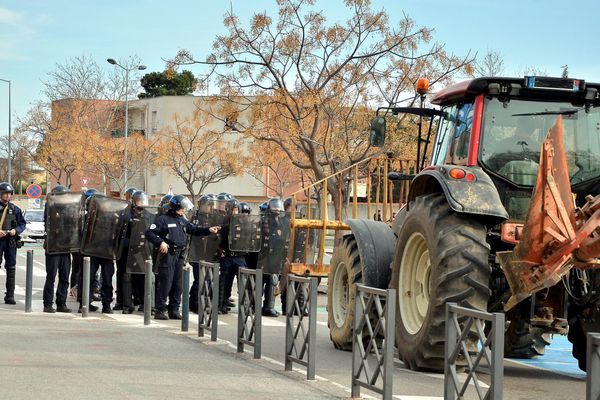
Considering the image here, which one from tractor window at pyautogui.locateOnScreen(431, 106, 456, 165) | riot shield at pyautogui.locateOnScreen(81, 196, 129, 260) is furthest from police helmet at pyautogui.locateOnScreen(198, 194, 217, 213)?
tractor window at pyautogui.locateOnScreen(431, 106, 456, 165)

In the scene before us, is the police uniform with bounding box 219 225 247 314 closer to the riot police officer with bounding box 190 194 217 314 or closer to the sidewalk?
the riot police officer with bounding box 190 194 217 314

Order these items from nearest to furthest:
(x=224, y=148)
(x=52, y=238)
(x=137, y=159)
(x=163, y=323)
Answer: (x=163, y=323) < (x=52, y=238) < (x=224, y=148) < (x=137, y=159)

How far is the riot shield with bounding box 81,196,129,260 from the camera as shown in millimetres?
17906

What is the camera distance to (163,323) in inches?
636

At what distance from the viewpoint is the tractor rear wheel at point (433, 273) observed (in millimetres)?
9992

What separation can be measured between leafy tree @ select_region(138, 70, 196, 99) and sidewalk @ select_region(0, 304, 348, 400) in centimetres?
7288

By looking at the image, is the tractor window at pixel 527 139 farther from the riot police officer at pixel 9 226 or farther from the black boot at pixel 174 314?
the riot police officer at pixel 9 226

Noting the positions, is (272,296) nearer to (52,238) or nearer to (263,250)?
(263,250)

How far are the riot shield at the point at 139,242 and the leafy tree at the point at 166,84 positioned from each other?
68518mm

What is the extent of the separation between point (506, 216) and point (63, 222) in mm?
9447

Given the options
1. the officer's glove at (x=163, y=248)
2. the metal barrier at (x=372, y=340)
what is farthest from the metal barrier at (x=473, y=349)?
the officer's glove at (x=163, y=248)

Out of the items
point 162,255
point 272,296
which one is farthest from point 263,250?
point 162,255

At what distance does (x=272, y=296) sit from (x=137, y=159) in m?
44.8

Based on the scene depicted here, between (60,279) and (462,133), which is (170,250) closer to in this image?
(60,279)
